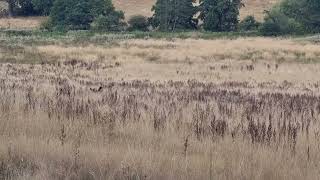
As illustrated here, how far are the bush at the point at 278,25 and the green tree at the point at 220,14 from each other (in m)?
5.40

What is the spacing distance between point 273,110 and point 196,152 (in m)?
4.52

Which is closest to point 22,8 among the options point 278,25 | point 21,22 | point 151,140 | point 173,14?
point 21,22

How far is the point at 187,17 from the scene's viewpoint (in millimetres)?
89312

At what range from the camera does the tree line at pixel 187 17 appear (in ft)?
274

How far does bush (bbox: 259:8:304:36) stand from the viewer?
79.9 metres

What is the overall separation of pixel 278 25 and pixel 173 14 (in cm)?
1543

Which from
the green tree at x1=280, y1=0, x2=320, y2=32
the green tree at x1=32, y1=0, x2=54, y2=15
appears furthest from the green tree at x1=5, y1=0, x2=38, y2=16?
the green tree at x1=280, y1=0, x2=320, y2=32

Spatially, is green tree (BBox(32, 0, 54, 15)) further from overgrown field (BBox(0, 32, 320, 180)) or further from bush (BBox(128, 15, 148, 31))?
overgrown field (BBox(0, 32, 320, 180))

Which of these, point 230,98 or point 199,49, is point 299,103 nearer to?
point 230,98

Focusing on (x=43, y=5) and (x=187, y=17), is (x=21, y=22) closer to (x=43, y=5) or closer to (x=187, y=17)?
(x=43, y=5)

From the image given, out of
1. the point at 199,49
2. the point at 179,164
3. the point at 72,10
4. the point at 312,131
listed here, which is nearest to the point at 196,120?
the point at 312,131

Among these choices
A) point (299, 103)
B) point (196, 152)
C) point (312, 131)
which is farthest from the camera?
point (299, 103)

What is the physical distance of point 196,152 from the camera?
7031mm

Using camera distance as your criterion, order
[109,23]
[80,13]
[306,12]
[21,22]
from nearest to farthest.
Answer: [306,12], [109,23], [80,13], [21,22]
